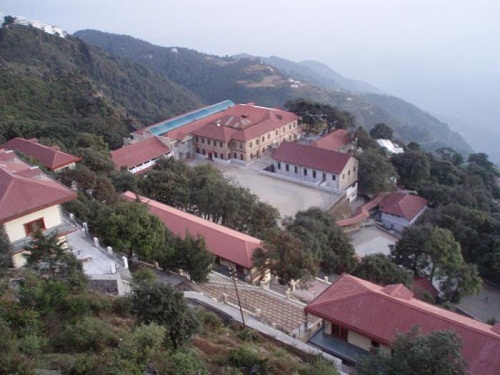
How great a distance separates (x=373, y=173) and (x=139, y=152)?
20906 millimetres

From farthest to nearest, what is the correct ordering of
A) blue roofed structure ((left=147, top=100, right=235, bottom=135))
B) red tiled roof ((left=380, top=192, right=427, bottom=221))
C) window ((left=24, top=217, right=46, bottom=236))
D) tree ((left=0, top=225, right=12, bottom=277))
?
1. blue roofed structure ((left=147, top=100, right=235, bottom=135))
2. red tiled roof ((left=380, top=192, right=427, bottom=221))
3. window ((left=24, top=217, right=46, bottom=236))
4. tree ((left=0, top=225, right=12, bottom=277))

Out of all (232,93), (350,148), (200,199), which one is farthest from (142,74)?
(200,199)

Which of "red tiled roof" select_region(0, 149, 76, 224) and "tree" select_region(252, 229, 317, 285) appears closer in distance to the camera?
"red tiled roof" select_region(0, 149, 76, 224)

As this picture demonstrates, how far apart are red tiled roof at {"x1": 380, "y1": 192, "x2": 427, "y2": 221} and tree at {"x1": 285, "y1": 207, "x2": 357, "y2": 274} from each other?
11.8m

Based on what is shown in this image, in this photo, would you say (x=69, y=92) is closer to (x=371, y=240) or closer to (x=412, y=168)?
(x=412, y=168)

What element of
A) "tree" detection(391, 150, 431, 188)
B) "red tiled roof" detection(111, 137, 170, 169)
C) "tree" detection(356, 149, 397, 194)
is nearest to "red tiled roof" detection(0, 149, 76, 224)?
"red tiled roof" detection(111, 137, 170, 169)

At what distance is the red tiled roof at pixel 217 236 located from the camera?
2369cm

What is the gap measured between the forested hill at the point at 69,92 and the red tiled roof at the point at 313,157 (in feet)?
57.8

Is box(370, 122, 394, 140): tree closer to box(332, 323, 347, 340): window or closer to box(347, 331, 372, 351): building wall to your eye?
box(332, 323, 347, 340): window

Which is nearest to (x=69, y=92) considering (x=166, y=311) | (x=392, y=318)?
(x=392, y=318)

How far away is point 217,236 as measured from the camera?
2492 cm

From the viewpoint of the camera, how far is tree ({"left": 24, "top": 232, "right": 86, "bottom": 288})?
14.9 metres

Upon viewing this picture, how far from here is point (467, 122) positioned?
7815 inches

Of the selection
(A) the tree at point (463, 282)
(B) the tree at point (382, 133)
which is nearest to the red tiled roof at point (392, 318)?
(A) the tree at point (463, 282)
